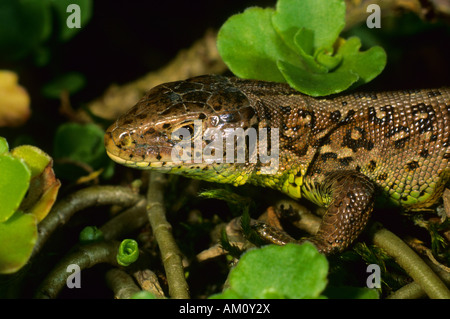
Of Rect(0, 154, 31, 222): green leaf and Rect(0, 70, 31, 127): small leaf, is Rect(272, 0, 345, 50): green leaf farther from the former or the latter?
Rect(0, 70, 31, 127): small leaf

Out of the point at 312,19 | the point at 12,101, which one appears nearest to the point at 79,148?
the point at 12,101

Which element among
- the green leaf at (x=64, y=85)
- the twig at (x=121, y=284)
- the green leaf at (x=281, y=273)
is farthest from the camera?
the green leaf at (x=64, y=85)

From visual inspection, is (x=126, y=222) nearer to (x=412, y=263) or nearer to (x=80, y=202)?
(x=80, y=202)

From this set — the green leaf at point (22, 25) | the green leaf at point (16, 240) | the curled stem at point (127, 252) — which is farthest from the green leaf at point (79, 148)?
the green leaf at point (16, 240)

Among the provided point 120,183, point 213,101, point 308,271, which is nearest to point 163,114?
point 213,101

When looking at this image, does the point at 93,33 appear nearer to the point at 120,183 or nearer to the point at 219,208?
the point at 120,183

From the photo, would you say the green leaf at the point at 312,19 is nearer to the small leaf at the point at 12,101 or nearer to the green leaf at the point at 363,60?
the green leaf at the point at 363,60
